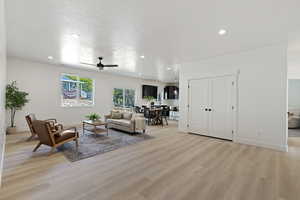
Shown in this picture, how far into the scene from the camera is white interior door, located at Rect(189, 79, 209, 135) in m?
5.04

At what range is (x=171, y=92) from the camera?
11.9 meters

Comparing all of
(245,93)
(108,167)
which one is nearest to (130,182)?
(108,167)

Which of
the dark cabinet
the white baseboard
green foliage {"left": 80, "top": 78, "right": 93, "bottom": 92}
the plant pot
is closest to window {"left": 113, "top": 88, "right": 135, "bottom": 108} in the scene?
green foliage {"left": 80, "top": 78, "right": 93, "bottom": 92}

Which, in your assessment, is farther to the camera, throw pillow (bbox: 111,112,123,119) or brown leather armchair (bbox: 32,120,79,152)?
throw pillow (bbox: 111,112,123,119)

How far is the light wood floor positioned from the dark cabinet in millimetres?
8375

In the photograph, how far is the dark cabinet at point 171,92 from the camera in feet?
38.8

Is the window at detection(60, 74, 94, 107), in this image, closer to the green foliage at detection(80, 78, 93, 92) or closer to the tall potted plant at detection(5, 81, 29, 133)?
the green foliage at detection(80, 78, 93, 92)

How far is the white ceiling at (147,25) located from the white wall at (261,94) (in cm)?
43

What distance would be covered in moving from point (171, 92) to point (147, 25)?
9.29 meters

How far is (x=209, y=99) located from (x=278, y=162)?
2.50 m

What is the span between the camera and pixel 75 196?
1.82m

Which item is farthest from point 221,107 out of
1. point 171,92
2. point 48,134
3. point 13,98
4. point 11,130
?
point 11,130

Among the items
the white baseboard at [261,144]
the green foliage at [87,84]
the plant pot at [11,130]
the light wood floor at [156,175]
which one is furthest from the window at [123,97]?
the white baseboard at [261,144]

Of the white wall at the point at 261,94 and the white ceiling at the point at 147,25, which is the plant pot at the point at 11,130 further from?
the white wall at the point at 261,94
